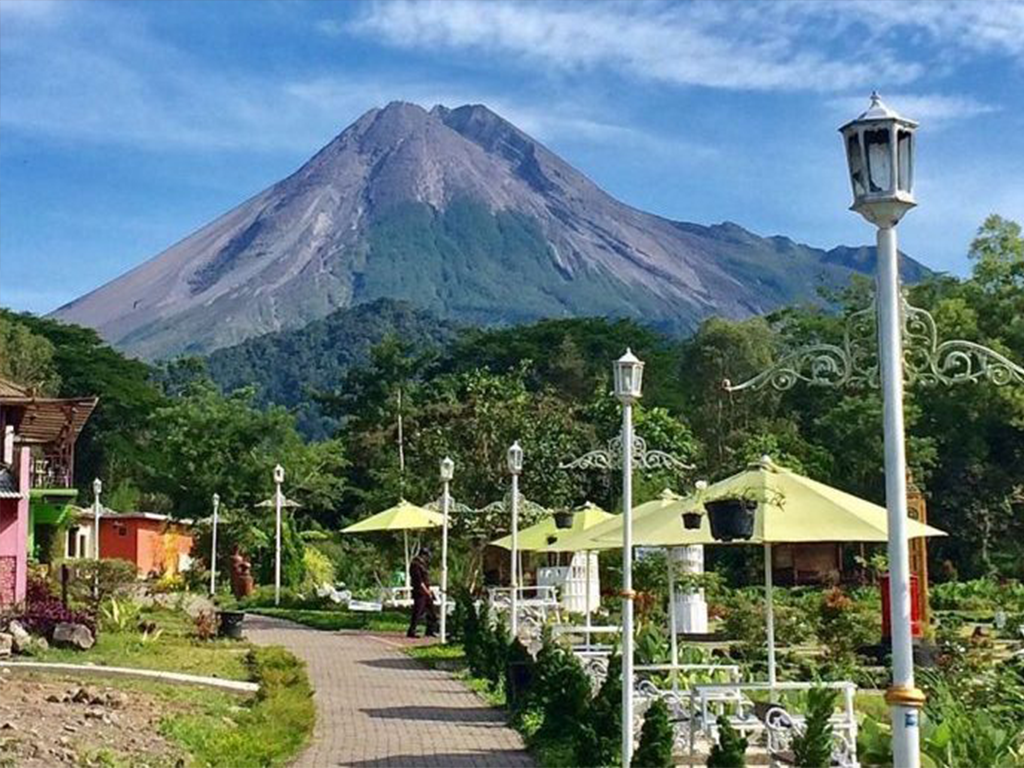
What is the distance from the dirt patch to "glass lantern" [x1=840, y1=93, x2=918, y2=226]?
6.10 meters

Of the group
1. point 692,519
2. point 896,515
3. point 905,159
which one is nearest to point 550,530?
point 692,519

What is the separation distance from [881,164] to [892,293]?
480 mm

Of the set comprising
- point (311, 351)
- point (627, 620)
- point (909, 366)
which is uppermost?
point (311, 351)

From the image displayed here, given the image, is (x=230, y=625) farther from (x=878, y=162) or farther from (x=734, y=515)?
(x=878, y=162)

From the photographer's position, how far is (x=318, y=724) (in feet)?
41.1

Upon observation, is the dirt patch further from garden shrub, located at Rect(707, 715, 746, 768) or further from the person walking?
the person walking

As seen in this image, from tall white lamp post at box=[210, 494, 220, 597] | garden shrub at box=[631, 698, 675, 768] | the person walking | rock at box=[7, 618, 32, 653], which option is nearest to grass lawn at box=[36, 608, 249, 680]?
rock at box=[7, 618, 32, 653]

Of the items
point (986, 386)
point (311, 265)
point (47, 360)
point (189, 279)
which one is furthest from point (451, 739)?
point (189, 279)

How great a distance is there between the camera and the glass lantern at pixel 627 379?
9609mm

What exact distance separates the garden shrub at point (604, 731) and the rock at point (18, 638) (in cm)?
→ 919

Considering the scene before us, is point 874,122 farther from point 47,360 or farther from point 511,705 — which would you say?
point 47,360

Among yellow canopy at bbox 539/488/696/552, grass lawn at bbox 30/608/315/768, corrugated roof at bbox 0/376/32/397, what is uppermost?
corrugated roof at bbox 0/376/32/397

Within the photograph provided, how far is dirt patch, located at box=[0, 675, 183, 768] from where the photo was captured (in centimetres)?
936

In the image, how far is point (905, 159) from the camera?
557 cm
